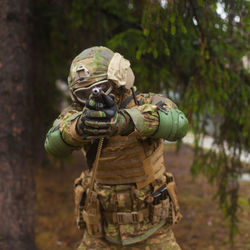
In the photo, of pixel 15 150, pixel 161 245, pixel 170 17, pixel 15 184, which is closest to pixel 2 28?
pixel 15 150

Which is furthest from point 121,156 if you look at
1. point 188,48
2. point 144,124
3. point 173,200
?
point 188,48

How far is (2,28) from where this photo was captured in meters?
4.05

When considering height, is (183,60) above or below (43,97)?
above

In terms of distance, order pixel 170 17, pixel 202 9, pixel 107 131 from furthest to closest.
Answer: pixel 202 9
pixel 170 17
pixel 107 131

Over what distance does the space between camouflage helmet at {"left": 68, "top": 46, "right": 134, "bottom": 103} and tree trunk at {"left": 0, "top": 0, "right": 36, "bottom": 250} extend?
2166 mm

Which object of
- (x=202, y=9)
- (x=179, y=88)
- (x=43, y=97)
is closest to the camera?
(x=202, y=9)

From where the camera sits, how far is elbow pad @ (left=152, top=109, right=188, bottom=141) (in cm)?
203

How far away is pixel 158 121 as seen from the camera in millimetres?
2027

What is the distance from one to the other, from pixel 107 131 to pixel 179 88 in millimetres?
2887

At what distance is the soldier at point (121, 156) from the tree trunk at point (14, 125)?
1.77m

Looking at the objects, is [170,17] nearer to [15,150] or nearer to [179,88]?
[179,88]

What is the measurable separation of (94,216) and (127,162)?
0.53 meters

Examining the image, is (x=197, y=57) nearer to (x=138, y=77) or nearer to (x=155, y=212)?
(x=138, y=77)

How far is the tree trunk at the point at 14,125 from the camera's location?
13.3 feet
